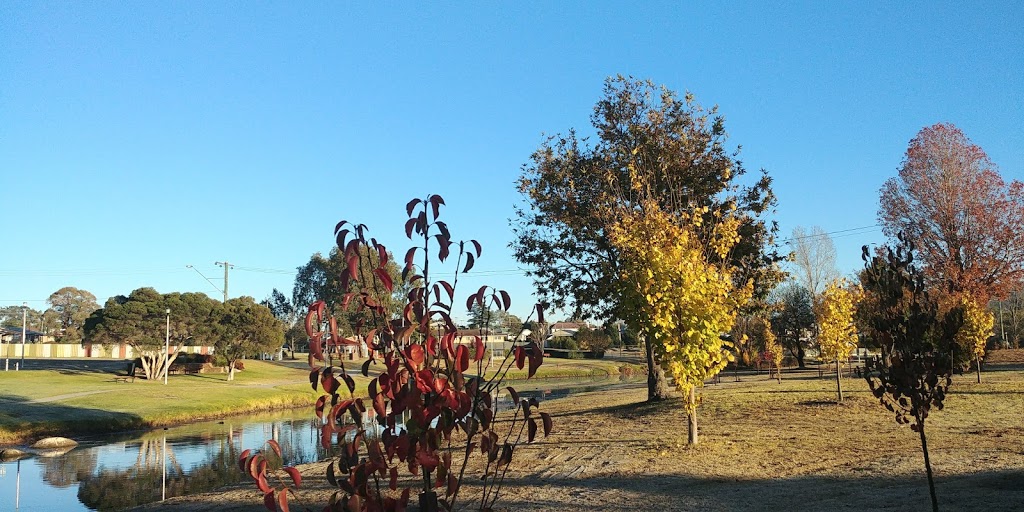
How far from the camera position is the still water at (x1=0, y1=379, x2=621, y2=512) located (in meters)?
14.8

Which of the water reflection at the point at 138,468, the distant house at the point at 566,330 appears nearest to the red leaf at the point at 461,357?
the water reflection at the point at 138,468

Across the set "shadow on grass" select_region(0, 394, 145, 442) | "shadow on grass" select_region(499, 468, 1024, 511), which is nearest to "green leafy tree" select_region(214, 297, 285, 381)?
"shadow on grass" select_region(0, 394, 145, 442)

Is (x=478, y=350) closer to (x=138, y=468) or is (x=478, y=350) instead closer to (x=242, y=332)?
(x=138, y=468)

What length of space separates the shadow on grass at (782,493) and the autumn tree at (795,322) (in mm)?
39254

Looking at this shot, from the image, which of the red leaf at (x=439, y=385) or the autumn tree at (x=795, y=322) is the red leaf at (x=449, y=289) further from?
the autumn tree at (x=795, y=322)

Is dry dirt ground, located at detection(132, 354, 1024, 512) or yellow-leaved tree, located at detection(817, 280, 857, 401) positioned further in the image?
yellow-leaved tree, located at detection(817, 280, 857, 401)

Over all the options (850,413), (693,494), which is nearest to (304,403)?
(850,413)

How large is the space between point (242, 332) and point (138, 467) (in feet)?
107

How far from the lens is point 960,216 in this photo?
31750 mm

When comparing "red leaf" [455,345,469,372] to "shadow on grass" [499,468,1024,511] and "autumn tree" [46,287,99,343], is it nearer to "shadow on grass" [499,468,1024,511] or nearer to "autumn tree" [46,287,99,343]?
"shadow on grass" [499,468,1024,511]

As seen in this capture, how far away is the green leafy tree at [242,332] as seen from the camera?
1943 inches

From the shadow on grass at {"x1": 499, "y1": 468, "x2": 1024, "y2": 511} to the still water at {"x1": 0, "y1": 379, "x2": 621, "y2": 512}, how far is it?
1.76 meters

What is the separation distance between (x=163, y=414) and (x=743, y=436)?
25189 millimetres

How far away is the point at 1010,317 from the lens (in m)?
65.8
